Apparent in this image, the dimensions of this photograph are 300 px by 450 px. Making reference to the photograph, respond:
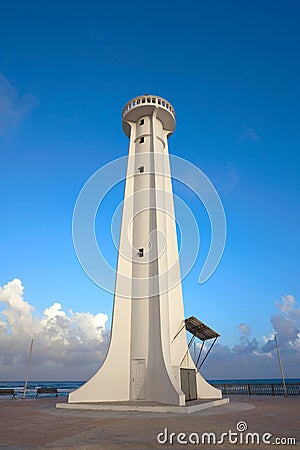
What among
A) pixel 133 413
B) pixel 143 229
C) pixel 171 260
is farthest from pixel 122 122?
pixel 133 413

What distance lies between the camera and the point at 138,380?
1673 centimetres

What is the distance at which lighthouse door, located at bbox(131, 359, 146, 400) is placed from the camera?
54.2ft

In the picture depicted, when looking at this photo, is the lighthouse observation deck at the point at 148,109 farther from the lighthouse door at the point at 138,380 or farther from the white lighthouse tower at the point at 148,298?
the lighthouse door at the point at 138,380

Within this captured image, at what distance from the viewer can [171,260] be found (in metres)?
19.9

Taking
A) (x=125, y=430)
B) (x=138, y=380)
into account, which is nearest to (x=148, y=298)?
(x=138, y=380)

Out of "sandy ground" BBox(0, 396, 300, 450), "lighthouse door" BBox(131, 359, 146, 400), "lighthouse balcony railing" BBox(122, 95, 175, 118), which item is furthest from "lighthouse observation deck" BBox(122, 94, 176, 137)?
"sandy ground" BBox(0, 396, 300, 450)

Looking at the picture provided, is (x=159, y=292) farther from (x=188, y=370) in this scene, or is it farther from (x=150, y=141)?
(x=150, y=141)

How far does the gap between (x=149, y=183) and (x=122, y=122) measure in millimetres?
6479

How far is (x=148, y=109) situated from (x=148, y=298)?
13.1m

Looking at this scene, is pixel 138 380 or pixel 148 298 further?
pixel 148 298

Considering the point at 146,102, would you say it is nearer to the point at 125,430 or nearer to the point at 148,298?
the point at 148,298

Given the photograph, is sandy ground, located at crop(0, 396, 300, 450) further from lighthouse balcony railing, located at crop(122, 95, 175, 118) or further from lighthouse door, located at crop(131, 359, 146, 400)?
lighthouse balcony railing, located at crop(122, 95, 175, 118)

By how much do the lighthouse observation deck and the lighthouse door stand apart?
1626cm

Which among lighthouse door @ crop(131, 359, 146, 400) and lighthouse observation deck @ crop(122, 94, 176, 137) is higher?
lighthouse observation deck @ crop(122, 94, 176, 137)
